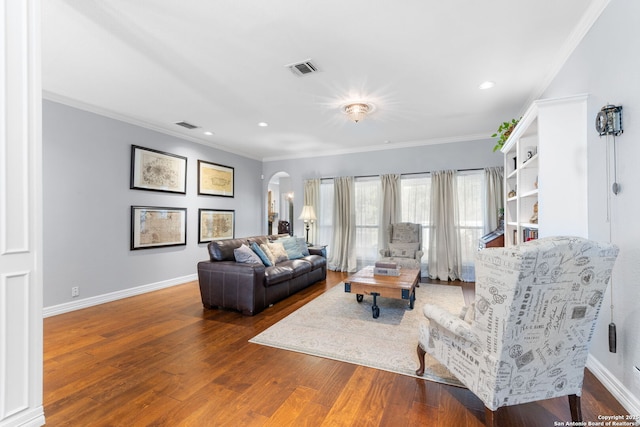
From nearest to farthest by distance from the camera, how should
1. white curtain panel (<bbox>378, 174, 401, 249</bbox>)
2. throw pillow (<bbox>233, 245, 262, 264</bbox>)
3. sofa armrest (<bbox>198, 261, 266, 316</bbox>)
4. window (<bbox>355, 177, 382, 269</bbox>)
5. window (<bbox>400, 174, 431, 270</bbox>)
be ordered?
sofa armrest (<bbox>198, 261, 266, 316</bbox>), throw pillow (<bbox>233, 245, 262, 264</bbox>), window (<bbox>400, 174, 431, 270</bbox>), white curtain panel (<bbox>378, 174, 401, 249</bbox>), window (<bbox>355, 177, 382, 269</bbox>)

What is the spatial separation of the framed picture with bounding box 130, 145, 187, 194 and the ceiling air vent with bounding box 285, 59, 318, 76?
3.02m

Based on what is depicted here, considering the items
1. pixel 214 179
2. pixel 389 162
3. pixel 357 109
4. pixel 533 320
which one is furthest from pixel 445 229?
pixel 214 179

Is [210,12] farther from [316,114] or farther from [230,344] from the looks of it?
[230,344]

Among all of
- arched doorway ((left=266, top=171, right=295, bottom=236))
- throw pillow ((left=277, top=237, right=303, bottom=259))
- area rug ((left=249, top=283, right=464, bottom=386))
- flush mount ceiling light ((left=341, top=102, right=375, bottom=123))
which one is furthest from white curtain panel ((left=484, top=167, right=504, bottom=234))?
arched doorway ((left=266, top=171, right=295, bottom=236))

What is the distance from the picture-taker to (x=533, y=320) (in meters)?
1.40

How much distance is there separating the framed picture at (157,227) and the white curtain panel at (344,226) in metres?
3.04

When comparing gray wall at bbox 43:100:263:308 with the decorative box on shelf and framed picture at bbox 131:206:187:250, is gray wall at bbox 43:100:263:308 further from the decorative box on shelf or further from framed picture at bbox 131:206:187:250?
the decorative box on shelf

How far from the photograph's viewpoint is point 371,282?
3426 mm

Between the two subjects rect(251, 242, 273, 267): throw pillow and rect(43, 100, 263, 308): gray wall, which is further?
rect(251, 242, 273, 267): throw pillow

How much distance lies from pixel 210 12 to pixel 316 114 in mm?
2221

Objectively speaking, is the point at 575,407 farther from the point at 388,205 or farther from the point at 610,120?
the point at 388,205

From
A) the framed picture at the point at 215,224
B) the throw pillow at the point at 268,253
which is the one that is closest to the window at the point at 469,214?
the throw pillow at the point at 268,253

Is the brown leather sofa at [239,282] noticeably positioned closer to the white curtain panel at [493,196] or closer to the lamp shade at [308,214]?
the lamp shade at [308,214]

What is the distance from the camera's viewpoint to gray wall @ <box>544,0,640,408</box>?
1691 mm
